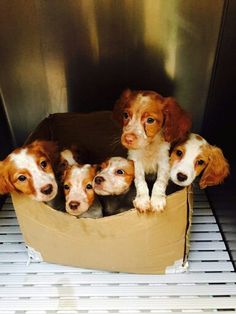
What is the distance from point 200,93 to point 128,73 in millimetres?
264

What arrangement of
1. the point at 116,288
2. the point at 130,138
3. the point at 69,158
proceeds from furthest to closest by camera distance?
the point at 69,158 < the point at 116,288 < the point at 130,138

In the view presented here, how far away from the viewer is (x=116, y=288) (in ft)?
3.32

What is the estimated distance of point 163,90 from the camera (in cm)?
129

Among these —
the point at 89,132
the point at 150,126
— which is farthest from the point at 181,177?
the point at 89,132

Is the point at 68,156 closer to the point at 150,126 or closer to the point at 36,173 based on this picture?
the point at 36,173

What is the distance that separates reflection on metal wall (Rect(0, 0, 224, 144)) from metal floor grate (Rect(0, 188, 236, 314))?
1.73 feet

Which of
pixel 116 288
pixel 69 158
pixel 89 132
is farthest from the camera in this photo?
pixel 89 132

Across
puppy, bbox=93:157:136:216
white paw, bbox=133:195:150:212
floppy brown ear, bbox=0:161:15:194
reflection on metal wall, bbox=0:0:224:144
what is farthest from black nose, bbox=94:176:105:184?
reflection on metal wall, bbox=0:0:224:144

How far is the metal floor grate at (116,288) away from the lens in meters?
0.96

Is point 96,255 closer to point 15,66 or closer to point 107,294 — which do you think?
point 107,294

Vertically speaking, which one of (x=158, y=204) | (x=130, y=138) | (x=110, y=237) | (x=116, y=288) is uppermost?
(x=130, y=138)

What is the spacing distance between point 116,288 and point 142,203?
0.27 metres

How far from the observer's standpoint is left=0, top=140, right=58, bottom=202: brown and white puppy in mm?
930

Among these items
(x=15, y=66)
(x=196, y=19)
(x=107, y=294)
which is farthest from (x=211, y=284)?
(x=15, y=66)
